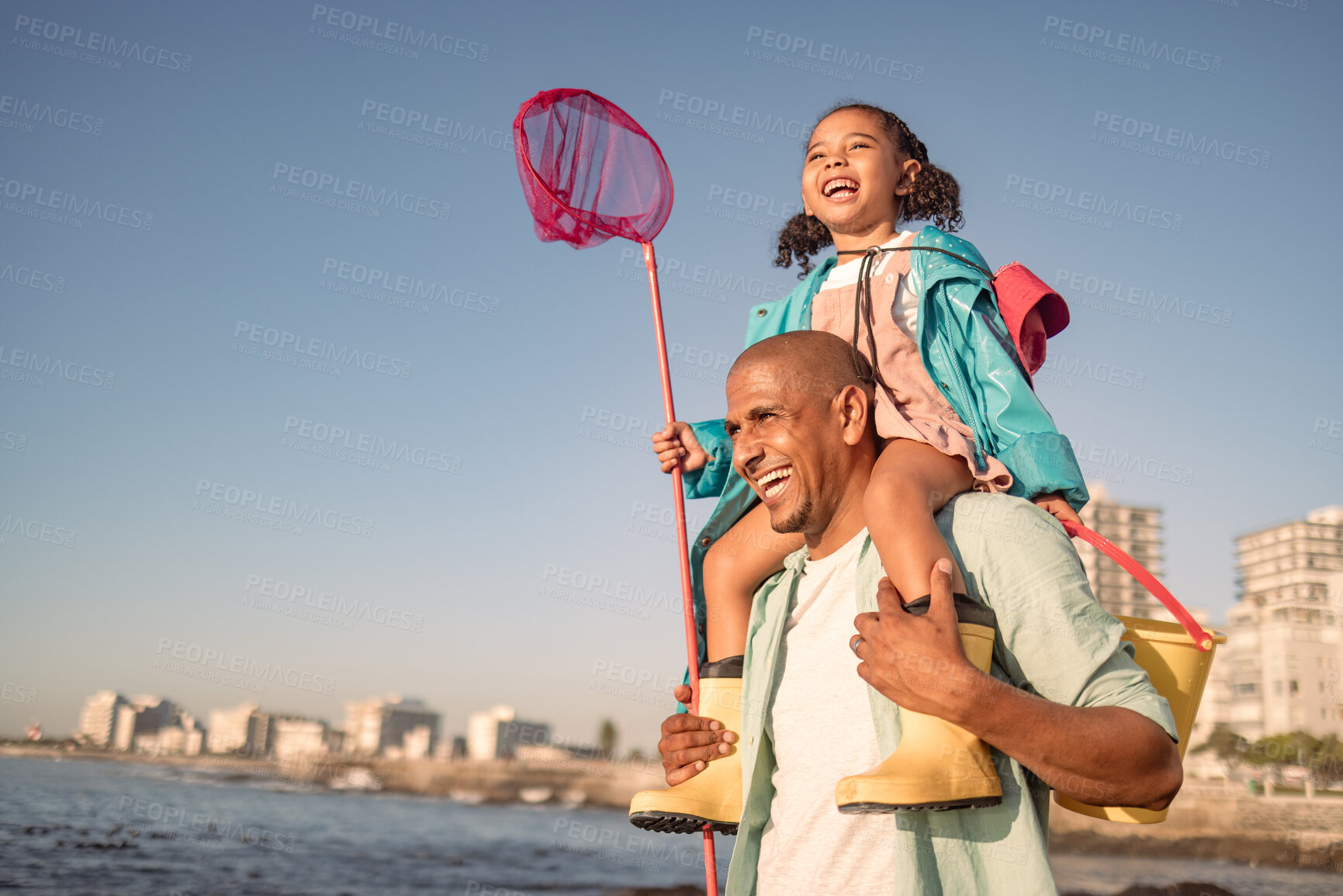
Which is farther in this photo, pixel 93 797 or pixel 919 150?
pixel 93 797

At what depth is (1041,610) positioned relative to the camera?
2078 mm

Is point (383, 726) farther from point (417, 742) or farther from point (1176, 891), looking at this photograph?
point (1176, 891)

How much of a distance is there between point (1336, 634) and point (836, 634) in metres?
90.0

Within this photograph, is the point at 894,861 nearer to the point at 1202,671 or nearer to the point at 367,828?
the point at 1202,671

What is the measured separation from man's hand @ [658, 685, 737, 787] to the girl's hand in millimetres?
1146

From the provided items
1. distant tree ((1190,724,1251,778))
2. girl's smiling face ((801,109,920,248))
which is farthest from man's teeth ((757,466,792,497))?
distant tree ((1190,724,1251,778))

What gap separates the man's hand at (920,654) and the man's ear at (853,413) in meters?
0.61

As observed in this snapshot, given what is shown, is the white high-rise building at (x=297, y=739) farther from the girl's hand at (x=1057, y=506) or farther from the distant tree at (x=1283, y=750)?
the girl's hand at (x=1057, y=506)

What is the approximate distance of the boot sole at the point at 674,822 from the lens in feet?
8.54

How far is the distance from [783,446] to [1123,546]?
106m

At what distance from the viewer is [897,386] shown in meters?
2.91

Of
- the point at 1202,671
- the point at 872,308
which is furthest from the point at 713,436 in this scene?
the point at 1202,671

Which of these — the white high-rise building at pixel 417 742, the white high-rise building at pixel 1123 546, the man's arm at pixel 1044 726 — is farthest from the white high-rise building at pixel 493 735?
the man's arm at pixel 1044 726

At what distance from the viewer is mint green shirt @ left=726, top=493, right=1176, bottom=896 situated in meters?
1.98
